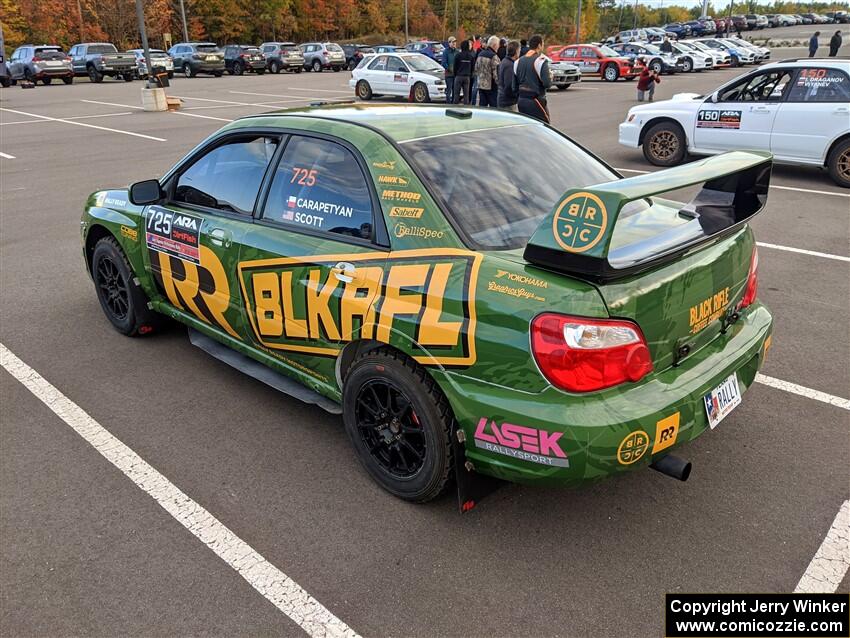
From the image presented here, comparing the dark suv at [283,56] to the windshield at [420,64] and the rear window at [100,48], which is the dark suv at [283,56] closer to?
the rear window at [100,48]

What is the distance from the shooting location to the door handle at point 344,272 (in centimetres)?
316

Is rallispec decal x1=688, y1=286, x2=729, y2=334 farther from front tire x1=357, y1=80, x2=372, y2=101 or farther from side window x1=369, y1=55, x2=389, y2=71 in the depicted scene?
front tire x1=357, y1=80, x2=372, y2=101

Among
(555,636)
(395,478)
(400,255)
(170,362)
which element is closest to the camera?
(555,636)

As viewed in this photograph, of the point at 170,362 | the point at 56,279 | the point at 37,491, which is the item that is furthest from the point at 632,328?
the point at 56,279

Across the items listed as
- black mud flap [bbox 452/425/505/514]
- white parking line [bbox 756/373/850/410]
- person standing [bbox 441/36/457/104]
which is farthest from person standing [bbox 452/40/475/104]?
black mud flap [bbox 452/425/505/514]

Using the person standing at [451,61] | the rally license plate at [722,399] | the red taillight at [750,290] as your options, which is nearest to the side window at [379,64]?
the person standing at [451,61]

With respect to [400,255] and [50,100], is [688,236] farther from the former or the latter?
[50,100]

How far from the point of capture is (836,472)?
3.36 m

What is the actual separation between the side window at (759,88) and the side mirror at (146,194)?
28.7ft

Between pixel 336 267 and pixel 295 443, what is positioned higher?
pixel 336 267

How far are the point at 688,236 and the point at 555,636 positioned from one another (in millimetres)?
1722

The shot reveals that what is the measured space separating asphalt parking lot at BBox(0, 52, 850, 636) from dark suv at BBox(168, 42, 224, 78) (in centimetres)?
3561

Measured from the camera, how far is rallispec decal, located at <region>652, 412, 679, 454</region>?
2617mm

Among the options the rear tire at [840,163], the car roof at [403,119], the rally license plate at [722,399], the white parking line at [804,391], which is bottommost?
the white parking line at [804,391]
